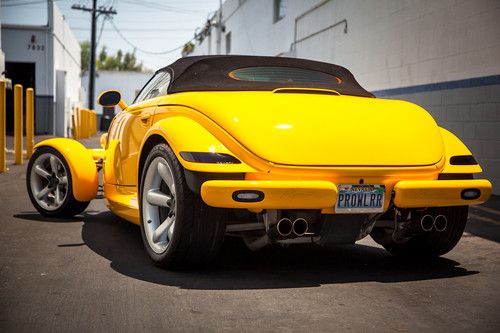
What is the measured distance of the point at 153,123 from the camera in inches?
188

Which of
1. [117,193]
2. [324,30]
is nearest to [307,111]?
[117,193]

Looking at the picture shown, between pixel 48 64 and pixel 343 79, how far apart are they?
85.7 ft

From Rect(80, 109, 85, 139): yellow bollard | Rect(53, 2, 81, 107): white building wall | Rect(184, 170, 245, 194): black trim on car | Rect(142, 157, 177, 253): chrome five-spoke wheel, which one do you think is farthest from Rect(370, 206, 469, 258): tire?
Rect(80, 109, 85, 139): yellow bollard

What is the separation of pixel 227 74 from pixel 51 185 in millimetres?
2339

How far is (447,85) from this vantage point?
10.3m

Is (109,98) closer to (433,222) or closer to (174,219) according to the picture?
(174,219)

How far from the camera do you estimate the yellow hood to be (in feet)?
12.7

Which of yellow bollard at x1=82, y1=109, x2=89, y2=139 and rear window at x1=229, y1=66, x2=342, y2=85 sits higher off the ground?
rear window at x1=229, y1=66, x2=342, y2=85

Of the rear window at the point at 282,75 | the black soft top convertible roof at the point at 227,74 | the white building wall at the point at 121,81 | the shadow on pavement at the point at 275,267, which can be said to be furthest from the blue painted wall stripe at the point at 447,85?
the white building wall at the point at 121,81

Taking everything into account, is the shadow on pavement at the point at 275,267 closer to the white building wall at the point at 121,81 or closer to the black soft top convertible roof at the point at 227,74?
the black soft top convertible roof at the point at 227,74

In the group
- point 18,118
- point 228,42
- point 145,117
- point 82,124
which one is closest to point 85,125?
point 82,124

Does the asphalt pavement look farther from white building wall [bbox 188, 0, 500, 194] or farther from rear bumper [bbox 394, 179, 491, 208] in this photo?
white building wall [bbox 188, 0, 500, 194]

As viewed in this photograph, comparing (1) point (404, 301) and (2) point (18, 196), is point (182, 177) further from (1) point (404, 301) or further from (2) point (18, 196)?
(2) point (18, 196)

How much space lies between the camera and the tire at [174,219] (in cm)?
389
